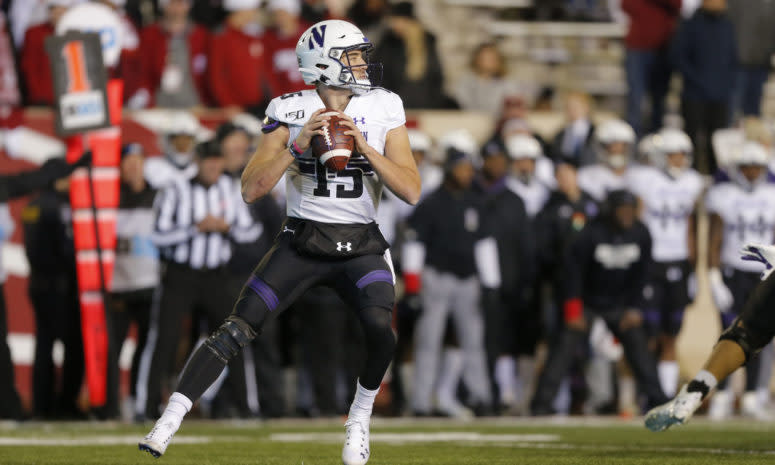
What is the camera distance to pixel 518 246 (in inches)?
480

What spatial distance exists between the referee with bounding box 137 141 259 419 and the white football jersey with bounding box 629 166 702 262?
3.43m

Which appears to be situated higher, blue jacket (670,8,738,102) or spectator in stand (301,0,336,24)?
spectator in stand (301,0,336,24)

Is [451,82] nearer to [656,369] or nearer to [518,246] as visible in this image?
[518,246]

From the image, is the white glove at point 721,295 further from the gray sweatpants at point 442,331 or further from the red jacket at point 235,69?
the red jacket at point 235,69

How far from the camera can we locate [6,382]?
10.3 meters

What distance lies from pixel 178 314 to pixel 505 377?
2.91m

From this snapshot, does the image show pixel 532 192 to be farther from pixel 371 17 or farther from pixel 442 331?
pixel 371 17

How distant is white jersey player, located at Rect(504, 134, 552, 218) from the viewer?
1257cm

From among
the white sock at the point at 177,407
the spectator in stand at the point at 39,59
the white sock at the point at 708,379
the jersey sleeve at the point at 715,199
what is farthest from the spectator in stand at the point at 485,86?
the white sock at the point at 177,407

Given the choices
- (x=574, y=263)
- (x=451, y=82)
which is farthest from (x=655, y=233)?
(x=451, y=82)

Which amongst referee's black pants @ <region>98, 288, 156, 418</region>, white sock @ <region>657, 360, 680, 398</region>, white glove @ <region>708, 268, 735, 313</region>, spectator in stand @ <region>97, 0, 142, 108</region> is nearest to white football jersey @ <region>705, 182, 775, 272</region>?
white glove @ <region>708, 268, 735, 313</region>

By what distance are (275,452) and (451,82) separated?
7957mm

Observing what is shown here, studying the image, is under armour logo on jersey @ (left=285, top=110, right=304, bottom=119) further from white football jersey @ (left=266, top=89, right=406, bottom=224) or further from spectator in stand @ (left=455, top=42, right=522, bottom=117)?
spectator in stand @ (left=455, top=42, right=522, bottom=117)

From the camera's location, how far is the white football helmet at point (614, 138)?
41.6ft
